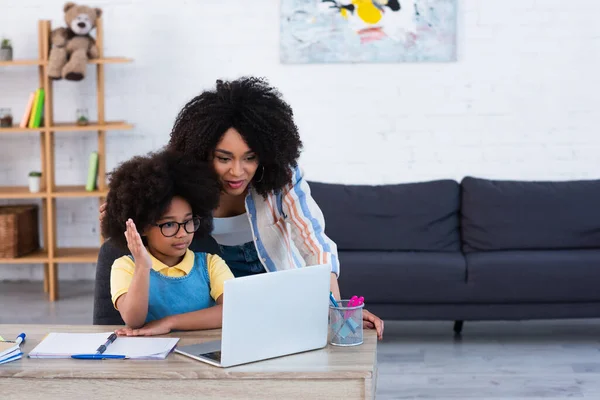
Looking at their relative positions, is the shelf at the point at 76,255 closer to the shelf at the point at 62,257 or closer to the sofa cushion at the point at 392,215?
the shelf at the point at 62,257

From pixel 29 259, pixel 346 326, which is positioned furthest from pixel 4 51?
pixel 346 326

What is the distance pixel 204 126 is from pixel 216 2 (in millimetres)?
3130

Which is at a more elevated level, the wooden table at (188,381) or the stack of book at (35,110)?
the stack of book at (35,110)

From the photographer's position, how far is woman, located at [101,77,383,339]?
220cm

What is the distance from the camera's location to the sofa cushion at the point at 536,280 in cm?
389

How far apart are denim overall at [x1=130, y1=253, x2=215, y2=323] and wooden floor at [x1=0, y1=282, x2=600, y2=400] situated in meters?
1.34

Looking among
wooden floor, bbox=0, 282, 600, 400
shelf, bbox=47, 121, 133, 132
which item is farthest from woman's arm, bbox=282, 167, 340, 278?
shelf, bbox=47, 121, 133, 132

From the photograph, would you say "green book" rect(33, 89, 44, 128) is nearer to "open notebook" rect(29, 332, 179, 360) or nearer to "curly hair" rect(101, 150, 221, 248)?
"curly hair" rect(101, 150, 221, 248)

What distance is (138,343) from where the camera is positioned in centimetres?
178

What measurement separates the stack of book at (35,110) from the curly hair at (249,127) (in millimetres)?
2796

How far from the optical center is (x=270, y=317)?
1.65 metres

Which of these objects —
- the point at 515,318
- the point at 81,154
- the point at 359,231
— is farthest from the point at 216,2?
the point at 515,318

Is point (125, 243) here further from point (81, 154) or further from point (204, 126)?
point (81, 154)

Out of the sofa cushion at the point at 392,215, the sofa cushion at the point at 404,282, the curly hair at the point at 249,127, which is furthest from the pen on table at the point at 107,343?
the sofa cushion at the point at 392,215
